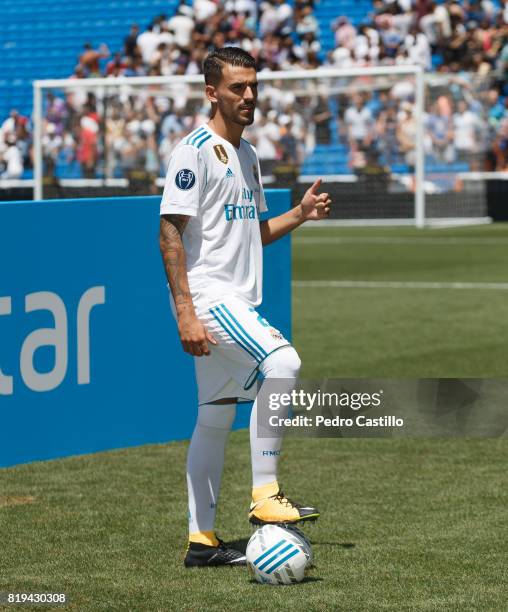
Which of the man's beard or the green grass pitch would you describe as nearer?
the green grass pitch

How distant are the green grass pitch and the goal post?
14342 mm

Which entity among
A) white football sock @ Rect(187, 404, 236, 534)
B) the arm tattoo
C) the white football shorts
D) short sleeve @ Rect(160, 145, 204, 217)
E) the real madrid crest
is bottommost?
white football sock @ Rect(187, 404, 236, 534)

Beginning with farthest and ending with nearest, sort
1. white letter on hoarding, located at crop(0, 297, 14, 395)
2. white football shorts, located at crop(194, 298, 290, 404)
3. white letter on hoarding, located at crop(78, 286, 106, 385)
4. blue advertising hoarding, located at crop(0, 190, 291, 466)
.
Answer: white letter on hoarding, located at crop(78, 286, 106, 385) → blue advertising hoarding, located at crop(0, 190, 291, 466) → white letter on hoarding, located at crop(0, 297, 14, 395) → white football shorts, located at crop(194, 298, 290, 404)

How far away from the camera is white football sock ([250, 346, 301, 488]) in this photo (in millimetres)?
5434

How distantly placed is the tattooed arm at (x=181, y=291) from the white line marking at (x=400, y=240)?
17059 millimetres

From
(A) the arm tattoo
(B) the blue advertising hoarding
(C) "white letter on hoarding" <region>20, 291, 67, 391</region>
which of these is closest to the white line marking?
(B) the blue advertising hoarding

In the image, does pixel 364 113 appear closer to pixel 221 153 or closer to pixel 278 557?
pixel 221 153

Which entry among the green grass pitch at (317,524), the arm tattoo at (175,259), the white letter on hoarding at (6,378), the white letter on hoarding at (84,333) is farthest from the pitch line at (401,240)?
the arm tattoo at (175,259)

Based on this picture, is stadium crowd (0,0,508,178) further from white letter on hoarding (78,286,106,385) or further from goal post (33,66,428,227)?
white letter on hoarding (78,286,106,385)

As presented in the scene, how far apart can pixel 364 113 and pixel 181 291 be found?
21.0m

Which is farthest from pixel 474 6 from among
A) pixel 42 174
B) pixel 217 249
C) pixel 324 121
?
pixel 217 249

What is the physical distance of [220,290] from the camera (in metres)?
5.53

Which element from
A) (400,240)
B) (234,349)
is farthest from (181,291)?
(400,240)

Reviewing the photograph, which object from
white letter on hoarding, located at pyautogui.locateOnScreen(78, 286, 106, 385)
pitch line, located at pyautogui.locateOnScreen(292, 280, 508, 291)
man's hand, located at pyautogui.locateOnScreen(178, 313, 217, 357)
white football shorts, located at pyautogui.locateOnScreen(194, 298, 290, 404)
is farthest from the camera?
pitch line, located at pyautogui.locateOnScreen(292, 280, 508, 291)
